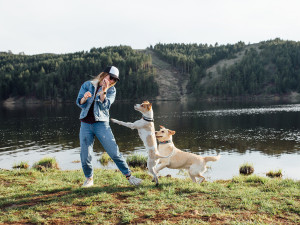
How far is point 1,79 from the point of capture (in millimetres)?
133750

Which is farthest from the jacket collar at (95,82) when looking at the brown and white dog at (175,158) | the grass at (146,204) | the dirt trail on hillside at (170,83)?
the dirt trail on hillside at (170,83)

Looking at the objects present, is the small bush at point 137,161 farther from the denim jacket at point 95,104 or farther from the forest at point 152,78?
the forest at point 152,78

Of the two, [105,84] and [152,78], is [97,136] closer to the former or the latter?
[105,84]

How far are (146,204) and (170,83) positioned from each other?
482ft

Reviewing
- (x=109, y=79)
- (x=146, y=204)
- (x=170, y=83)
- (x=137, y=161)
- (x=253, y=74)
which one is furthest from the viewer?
(x=170, y=83)

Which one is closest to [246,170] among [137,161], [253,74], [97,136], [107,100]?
[137,161]

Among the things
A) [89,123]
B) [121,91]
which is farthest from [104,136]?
[121,91]

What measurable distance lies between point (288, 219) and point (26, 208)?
5.31m

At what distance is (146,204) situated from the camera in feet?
18.2

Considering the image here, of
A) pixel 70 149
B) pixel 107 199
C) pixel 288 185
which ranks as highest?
pixel 107 199

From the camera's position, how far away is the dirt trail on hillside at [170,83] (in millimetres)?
135875

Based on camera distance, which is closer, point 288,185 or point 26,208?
point 26,208

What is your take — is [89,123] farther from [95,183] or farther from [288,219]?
[288,219]

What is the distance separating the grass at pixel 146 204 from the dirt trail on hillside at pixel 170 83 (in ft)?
410
